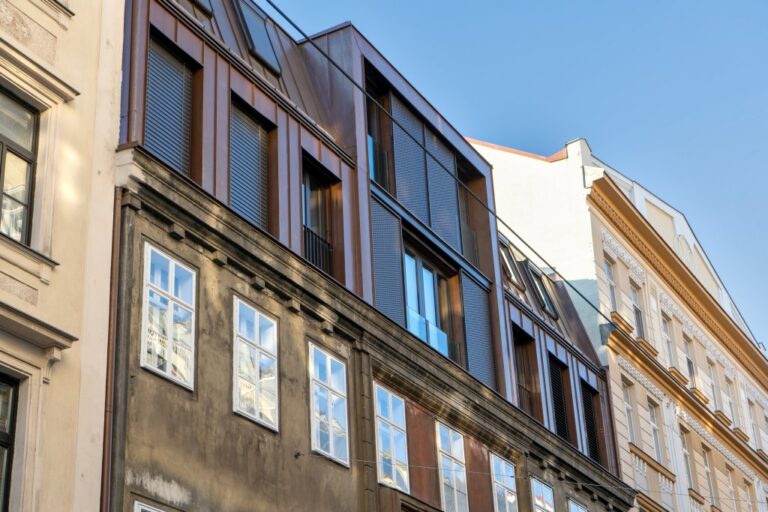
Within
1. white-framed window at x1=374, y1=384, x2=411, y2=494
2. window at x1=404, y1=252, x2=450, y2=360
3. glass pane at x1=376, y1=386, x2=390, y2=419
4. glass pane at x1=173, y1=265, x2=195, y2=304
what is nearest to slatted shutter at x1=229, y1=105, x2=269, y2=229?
glass pane at x1=173, y1=265, x2=195, y2=304

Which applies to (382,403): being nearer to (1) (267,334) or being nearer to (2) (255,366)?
(1) (267,334)

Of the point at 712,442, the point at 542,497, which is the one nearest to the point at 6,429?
the point at 542,497

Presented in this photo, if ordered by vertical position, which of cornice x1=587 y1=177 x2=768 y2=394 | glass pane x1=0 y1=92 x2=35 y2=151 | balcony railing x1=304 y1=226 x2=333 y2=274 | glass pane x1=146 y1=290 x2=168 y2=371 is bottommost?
glass pane x1=146 y1=290 x2=168 y2=371

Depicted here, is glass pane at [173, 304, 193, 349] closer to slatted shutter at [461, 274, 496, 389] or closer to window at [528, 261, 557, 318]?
slatted shutter at [461, 274, 496, 389]

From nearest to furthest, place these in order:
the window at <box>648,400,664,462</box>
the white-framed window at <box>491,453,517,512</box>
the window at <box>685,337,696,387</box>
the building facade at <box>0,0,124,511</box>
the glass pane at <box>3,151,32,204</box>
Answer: the building facade at <box>0,0,124,511</box> < the glass pane at <box>3,151,32,204</box> < the white-framed window at <box>491,453,517,512</box> < the window at <box>648,400,664,462</box> < the window at <box>685,337,696,387</box>

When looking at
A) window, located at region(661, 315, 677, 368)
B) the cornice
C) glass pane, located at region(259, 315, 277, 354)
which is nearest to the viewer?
glass pane, located at region(259, 315, 277, 354)

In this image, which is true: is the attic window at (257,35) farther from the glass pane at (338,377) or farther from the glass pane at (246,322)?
the glass pane at (338,377)

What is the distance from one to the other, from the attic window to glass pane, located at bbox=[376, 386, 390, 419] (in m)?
5.91

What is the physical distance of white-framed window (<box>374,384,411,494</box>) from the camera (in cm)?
2194

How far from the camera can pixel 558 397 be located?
30828 millimetres

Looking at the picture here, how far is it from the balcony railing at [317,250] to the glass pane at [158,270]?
426 centimetres

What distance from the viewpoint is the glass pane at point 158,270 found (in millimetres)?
17647

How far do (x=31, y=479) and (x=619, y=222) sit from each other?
87.4 ft

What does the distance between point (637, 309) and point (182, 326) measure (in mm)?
23322
